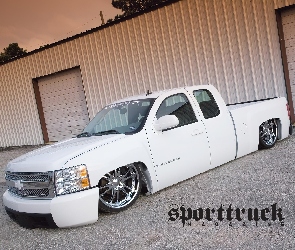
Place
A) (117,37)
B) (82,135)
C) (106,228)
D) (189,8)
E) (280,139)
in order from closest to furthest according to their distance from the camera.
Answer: (106,228) < (82,135) < (280,139) < (189,8) < (117,37)

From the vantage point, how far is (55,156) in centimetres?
433

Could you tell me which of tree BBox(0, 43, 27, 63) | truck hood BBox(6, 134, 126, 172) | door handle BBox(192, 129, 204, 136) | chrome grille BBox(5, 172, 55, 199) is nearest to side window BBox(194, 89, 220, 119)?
door handle BBox(192, 129, 204, 136)

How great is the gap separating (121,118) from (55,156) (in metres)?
1.43

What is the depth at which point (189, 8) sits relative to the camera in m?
10.8

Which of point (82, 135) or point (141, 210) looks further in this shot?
point (82, 135)

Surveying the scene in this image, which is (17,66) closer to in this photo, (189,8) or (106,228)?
(189,8)

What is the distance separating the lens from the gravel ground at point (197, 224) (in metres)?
3.38

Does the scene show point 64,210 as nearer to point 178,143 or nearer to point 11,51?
point 178,143

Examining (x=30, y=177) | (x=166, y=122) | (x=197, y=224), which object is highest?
(x=166, y=122)

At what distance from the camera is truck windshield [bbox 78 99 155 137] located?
5.11m

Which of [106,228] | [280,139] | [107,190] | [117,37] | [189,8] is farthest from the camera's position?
[117,37]

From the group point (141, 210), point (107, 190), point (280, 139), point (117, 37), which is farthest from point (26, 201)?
point (117, 37)

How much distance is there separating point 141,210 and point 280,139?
13.2 ft

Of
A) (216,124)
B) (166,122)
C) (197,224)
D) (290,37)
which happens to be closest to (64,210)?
(197,224)
